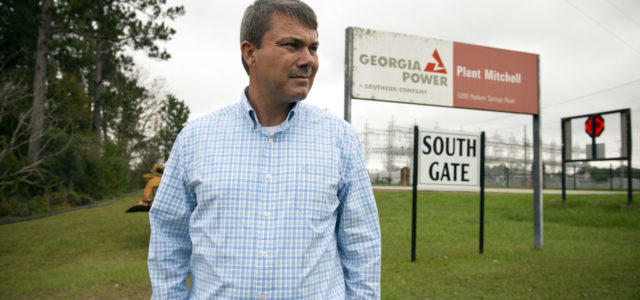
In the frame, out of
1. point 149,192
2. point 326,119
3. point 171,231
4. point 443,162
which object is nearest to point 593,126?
point 443,162

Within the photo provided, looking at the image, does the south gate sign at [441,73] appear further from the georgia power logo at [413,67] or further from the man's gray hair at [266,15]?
the man's gray hair at [266,15]

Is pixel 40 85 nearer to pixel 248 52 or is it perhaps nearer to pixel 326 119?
pixel 248 52

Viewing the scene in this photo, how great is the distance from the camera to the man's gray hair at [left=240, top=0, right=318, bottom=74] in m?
1.51

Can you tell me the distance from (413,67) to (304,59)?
498cm

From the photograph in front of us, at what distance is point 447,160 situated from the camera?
6176mm

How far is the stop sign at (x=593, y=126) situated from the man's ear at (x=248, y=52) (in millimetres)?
11851

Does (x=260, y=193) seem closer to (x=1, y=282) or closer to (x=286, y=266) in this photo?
(x=286, y=266)

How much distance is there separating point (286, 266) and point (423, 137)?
5.04m

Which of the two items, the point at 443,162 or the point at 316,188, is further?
the point at 443,162

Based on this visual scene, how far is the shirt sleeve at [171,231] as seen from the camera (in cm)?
152

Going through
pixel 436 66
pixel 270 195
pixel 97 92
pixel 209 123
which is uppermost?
pixel 97 92

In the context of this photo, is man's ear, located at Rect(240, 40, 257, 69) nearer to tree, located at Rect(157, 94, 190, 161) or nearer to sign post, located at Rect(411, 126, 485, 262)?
sign post, located at Rect(411, 126, 485, 262)

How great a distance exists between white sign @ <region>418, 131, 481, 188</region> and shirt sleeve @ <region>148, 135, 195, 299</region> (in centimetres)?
484

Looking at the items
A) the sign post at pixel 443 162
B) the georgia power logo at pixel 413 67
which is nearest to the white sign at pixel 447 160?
the sign post at pixel 443 162
